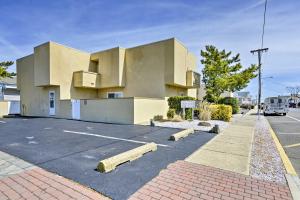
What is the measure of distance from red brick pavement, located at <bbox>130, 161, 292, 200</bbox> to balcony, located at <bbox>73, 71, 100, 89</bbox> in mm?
13605

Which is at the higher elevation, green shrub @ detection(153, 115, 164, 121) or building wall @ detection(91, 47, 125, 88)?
building wall @ detection(91, 47, 125, 88)

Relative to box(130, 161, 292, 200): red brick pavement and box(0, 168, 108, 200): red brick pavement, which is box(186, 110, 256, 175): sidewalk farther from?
box(0, 168, 108, 200): red brick pavement

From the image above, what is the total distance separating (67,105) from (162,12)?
10371mm

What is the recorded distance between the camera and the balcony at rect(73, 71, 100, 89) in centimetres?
1588

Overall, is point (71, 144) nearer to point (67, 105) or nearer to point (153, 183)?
point (153, 183)

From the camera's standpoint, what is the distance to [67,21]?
11312 mm

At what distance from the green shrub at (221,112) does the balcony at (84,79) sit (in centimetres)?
1052

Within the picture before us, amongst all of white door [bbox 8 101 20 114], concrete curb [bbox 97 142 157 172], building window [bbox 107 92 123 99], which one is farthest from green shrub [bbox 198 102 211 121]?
white door [bbox 8 101 20 114]

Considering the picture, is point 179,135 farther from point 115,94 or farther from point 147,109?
point 115,94

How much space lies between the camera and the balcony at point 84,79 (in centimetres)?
1588

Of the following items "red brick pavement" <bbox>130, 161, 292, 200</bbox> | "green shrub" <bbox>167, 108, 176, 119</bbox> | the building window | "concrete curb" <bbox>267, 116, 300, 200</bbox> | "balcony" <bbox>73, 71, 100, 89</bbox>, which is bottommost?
"concrete curb" <bbox>267, 116, 300, 200</bbox>

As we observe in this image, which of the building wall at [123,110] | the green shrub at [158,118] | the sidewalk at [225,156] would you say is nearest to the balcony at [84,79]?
the building wall at [123,110]

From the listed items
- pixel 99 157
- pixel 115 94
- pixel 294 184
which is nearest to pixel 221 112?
pixel 115 94

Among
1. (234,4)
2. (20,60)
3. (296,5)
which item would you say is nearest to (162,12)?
(234,4)
